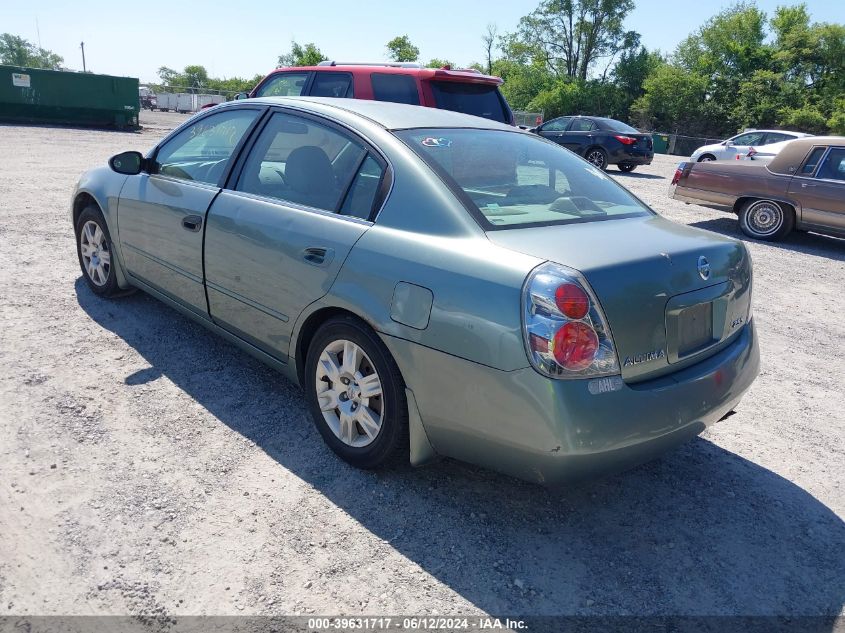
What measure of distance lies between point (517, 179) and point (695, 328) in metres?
1.14

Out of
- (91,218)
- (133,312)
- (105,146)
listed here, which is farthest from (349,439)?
(105,146)

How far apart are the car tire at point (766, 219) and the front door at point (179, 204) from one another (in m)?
8.36

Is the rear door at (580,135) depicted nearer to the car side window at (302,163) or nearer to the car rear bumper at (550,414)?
the car side window at (302,163)

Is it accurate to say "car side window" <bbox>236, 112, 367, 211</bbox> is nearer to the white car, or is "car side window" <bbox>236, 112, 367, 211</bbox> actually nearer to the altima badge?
the altima badge

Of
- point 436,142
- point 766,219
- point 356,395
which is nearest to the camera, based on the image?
point 356,395

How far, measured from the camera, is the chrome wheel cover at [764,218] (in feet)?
31.6

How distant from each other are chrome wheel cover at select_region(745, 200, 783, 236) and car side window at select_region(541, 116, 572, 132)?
31.2ft

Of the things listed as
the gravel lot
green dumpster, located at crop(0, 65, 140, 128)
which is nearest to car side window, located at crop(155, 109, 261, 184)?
the gravel lot

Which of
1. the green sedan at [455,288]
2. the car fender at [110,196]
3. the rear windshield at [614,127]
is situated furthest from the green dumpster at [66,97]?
the green sedan at [455,288]

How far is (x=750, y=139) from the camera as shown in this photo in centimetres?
2091

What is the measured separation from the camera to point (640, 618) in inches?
93.0

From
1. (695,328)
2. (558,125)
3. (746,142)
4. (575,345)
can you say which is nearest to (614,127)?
(558,125)

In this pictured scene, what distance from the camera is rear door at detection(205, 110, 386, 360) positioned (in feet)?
10.2

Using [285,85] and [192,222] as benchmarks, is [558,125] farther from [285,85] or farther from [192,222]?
[192,222]
